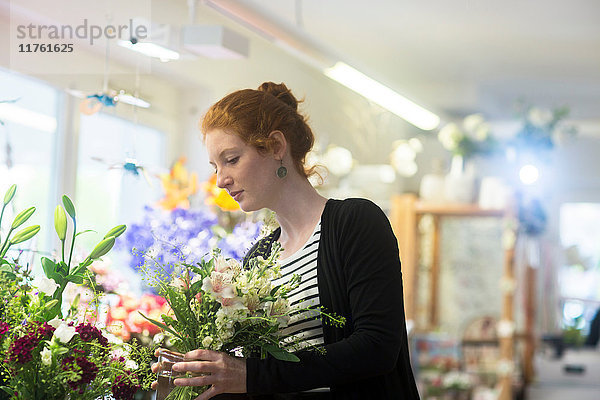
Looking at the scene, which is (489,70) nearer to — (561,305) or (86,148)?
(86,148)

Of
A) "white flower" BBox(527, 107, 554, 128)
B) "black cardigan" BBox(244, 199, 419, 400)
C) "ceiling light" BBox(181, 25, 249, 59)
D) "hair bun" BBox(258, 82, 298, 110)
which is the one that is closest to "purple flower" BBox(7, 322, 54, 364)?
"black cardigan" BBox(244, 199, 419, 400)

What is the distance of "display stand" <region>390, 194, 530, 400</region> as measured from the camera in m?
5.14

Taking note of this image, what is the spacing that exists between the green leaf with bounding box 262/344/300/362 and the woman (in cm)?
1

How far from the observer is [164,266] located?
4.78 ft

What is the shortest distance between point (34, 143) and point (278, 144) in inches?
79.7

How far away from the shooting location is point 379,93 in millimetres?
3889

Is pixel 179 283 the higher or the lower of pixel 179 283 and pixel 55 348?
the higher

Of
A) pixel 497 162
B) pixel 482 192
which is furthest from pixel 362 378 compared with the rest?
pixel 497 162

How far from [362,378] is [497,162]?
24.4ft

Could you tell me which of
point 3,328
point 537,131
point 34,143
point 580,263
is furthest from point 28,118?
point 580,263

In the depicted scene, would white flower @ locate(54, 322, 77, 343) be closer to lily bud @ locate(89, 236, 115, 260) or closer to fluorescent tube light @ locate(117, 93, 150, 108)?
lily bud @ locate(89, 236, 115, 260)

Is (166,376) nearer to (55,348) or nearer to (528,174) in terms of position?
(55,348)

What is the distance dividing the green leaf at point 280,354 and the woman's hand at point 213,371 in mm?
51

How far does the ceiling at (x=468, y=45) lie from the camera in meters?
4.61
